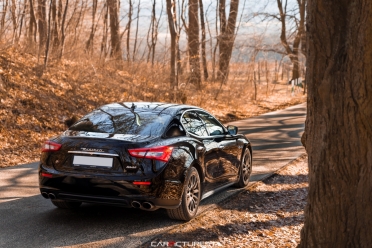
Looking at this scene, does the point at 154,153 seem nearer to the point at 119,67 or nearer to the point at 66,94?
the point at 66,94

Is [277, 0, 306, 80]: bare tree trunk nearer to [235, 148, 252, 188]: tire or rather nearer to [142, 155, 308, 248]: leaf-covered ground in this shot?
[235, 148, 252, 188]: tire

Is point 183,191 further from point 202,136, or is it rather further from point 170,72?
point 170,72

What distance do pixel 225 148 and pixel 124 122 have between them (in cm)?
200

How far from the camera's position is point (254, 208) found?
8578 mm

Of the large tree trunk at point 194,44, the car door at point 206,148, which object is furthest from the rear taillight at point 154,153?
the large tree trunk at point 194,44

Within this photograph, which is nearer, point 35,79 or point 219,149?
point 219,149

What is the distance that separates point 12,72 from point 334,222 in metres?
15.2

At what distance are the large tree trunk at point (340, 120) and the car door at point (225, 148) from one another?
3.38m

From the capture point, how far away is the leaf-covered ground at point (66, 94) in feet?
48.5

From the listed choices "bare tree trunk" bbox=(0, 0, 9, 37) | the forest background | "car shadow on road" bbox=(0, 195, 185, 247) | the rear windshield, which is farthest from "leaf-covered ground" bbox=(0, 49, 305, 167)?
the rear windshield

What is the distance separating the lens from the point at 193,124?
8.23 metres

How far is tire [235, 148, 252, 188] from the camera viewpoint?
977 centimetres

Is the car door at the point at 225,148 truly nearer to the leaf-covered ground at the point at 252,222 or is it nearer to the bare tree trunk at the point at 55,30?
the leaf-covered ground at the point at 252,222

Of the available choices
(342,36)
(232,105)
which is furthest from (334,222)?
(232,105)
